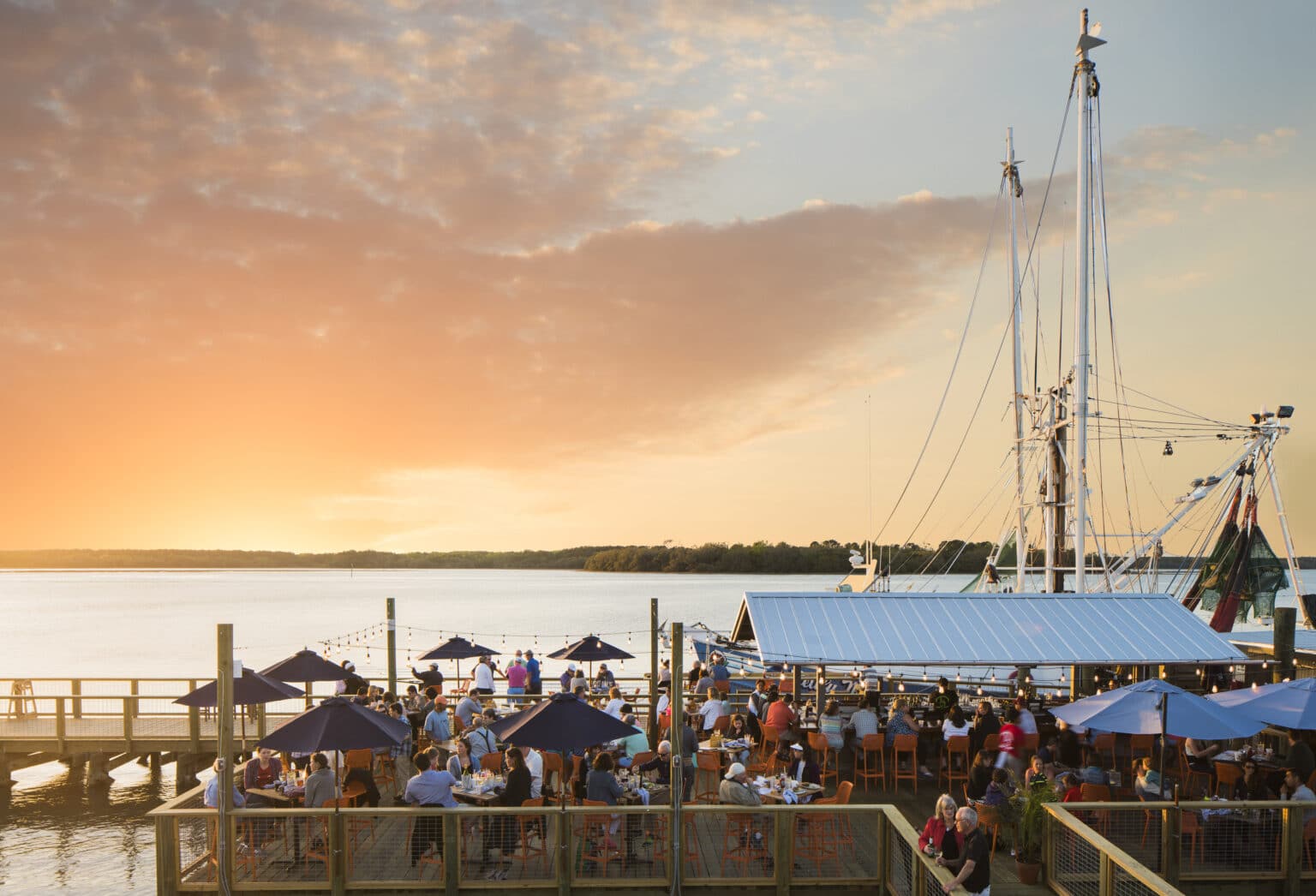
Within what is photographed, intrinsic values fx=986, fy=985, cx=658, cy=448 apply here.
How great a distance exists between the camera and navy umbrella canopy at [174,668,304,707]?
1529 cm

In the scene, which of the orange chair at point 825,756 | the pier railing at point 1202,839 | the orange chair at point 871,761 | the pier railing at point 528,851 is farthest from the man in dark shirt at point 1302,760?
the pier railing at point 528,851

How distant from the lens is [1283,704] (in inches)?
536

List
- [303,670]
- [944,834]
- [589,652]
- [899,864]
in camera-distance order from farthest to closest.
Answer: [589,652] → [303,670] → [899,864] → [944,834]

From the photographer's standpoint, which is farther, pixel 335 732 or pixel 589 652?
pixel 589 652

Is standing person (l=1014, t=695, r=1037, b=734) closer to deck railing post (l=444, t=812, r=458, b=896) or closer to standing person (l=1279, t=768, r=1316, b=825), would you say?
standing person (l=1279, t=768, r=1316, b=825)

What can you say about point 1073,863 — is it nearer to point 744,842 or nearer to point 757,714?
point 744,842

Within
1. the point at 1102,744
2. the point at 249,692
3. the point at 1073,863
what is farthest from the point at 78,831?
the point at 1102,744

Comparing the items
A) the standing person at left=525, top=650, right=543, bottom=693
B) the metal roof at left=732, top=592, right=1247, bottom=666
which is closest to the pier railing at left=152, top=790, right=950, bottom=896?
the metal roof at left=732, top=592, right=1247, bottom=666

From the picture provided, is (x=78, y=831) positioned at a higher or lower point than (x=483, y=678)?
lower

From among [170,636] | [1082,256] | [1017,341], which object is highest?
[1082,256]

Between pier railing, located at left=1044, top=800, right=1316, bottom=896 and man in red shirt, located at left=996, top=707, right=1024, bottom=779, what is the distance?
90.7 inches

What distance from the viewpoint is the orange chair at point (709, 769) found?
1446 cm

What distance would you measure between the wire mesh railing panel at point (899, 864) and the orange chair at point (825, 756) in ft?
14.2

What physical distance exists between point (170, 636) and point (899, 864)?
8565 cm
